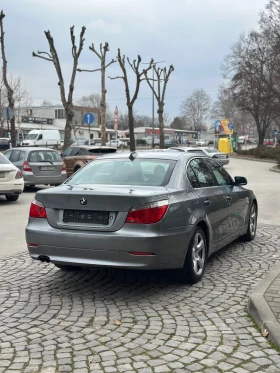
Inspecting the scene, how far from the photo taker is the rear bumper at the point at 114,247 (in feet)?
15.4

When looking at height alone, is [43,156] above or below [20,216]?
above

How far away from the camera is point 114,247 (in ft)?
15.4

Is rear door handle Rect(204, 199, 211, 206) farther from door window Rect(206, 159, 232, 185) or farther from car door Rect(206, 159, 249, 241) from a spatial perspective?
door window Rect(206, 159, 232, 185)

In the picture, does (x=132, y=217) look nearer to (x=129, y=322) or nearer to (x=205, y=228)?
(x=129, y=322)

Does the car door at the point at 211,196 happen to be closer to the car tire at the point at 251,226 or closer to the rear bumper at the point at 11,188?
the car tire at the point at 251,226

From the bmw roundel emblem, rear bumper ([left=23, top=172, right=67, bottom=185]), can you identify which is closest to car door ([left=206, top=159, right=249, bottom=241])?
the bmw roundel emblem

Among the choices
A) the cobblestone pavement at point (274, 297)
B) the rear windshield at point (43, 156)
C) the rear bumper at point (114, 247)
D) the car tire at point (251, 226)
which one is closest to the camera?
the cobblestone pavement at point (274, 297)

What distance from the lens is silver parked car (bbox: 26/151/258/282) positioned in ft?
15.5

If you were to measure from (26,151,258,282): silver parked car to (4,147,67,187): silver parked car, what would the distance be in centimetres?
977

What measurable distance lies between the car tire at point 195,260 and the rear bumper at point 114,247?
177 millimetres

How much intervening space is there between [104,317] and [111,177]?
6.04ft

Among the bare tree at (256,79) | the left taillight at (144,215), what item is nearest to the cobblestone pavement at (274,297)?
the left taillight at (144,215)

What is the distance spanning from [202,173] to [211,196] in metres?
0.42

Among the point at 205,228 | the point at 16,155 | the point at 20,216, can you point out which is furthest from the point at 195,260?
the point at 16,155
